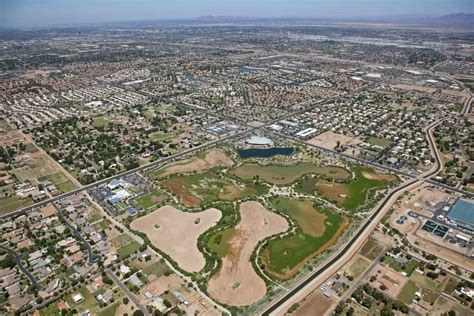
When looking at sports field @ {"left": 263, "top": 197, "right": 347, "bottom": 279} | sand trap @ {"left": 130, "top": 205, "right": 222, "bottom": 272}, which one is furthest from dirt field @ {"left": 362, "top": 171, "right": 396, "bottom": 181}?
sand trap @ {"left": 130, "top": 205, "right": 222, "bottom": 272}

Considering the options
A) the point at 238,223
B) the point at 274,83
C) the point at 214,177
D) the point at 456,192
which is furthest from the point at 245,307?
the point at 274,83

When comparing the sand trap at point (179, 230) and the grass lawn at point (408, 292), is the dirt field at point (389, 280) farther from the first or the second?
the sand trap at point (179, 230)

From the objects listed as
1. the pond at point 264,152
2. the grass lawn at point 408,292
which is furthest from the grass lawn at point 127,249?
the pond at point 264,152

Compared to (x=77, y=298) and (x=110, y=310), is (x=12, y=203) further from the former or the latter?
(x=110, y=310)

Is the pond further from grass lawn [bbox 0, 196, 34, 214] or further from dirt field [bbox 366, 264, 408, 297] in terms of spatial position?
grass lawn [bbox 0, 196, 34, 214]

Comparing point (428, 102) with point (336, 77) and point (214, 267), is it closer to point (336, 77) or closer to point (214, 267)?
point (336, 77)

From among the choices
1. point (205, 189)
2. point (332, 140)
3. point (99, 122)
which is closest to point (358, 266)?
point (205, 189)
